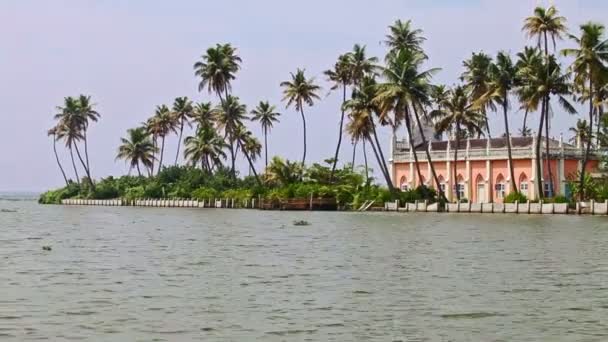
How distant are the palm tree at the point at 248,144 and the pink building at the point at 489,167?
21404 millimetres

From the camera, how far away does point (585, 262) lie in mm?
28891

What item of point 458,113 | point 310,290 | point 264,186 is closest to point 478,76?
point 458,113

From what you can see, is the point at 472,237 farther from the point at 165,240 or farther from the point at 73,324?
the point at 73,324

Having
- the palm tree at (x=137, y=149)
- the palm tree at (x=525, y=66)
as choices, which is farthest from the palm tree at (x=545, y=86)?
the palm tree at (x=137, y=149)

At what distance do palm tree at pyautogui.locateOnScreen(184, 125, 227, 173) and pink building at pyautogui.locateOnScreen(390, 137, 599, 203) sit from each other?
28.1 metres

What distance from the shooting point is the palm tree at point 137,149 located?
129 meters

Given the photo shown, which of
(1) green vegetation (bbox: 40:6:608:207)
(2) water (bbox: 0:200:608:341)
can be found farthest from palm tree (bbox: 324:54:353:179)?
(2) water (bbox: 0:200:608:341)

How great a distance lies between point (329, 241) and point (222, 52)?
65.7 m

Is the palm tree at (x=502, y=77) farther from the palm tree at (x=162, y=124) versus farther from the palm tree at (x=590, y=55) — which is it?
the palm tree at (x=162, y=124)

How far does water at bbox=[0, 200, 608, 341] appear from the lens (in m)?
16.7

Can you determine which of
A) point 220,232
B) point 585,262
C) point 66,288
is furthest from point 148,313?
point 220,232

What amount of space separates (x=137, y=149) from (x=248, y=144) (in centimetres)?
1891

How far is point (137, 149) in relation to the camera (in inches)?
5084

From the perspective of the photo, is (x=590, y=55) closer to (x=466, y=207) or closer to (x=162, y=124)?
(x=466, y=207)
